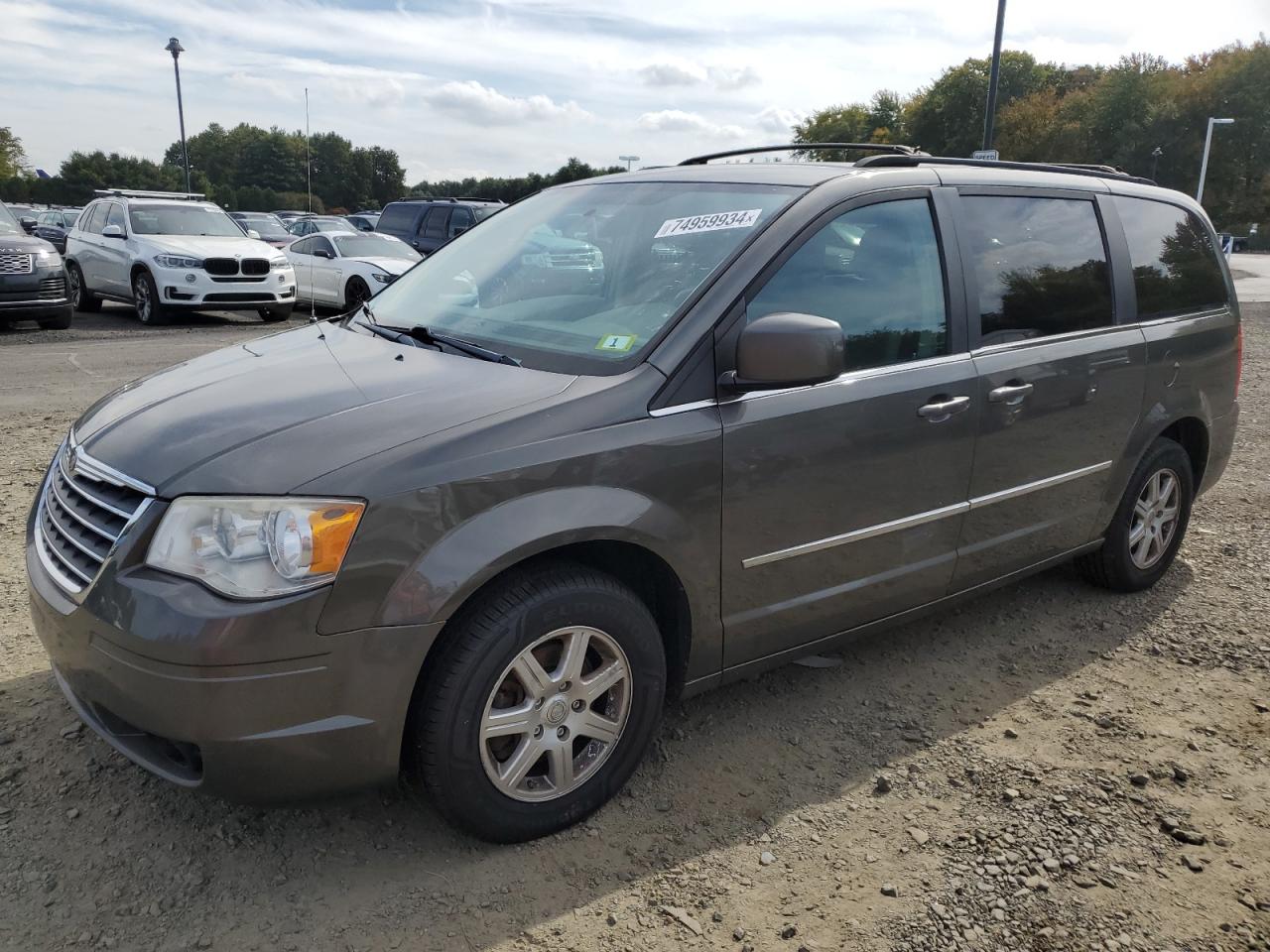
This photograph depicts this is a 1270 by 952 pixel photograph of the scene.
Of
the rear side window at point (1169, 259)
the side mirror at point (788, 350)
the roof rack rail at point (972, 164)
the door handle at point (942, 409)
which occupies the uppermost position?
the roof rack rail at point (972, 164)

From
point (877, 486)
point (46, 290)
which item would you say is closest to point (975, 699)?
point (877, 486)

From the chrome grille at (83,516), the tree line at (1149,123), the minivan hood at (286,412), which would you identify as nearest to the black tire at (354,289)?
the minivan hood at (286,412)

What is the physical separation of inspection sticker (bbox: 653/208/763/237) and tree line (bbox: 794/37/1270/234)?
171ft

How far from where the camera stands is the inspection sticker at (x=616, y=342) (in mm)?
2830

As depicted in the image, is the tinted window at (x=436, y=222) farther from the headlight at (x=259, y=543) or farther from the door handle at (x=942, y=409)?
the headlight at (x=259, y=543)

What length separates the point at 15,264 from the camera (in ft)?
38.1

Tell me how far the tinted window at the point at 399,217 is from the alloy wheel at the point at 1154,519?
15.8 metres

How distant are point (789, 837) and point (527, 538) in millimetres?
1154

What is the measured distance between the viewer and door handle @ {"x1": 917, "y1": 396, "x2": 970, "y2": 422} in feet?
10.7

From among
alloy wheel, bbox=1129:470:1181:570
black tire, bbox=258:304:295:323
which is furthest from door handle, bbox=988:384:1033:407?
black tire, bbox=258:304:295:323

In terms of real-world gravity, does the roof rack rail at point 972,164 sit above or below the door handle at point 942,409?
above

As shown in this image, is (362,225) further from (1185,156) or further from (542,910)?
(1185,156)

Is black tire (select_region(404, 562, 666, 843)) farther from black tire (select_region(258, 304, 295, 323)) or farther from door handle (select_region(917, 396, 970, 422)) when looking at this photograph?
black tire (select_region(258, 304, 295, 323))

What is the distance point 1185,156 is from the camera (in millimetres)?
55125
